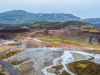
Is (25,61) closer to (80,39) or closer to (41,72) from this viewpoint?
(41,72)

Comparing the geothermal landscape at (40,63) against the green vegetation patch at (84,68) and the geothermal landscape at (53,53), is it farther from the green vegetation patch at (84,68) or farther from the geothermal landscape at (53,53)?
the green vegetation patch at (84,68)

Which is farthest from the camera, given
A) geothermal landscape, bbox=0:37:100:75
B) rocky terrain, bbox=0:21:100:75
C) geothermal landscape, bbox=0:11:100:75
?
rocky terrain, bbox=0:21:100:75

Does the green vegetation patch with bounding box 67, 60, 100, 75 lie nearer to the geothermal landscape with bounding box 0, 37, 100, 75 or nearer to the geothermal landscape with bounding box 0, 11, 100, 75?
the geothermal landscape with bounding box 0, 11, 100, 75

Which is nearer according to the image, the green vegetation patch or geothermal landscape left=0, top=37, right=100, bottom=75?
the green vegetation patch

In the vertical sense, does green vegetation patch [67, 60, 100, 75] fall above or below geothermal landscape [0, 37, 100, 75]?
above

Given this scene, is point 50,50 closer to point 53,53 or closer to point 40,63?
point 53,53

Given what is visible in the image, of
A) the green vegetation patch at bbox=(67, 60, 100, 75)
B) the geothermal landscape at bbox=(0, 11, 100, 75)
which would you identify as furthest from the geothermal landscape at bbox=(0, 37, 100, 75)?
the green vegetation patch at bbox=(67, 60, 100, 75)

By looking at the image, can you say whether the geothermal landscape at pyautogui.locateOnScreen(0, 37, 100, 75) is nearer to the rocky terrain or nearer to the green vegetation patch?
the rocky terrain

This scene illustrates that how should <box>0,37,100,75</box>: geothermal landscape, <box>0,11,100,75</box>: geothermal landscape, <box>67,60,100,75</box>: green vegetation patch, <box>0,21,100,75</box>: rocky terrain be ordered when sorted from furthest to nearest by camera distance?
1. <box>0,21,100,75</box>: rocky terrain
2. <box>0,11,100,75</box>: geothermal landscape
3. <box>0,37,100,75</box>: geothermal landscape
4. <box>67,60,100,75</box>: green vegetation patch
